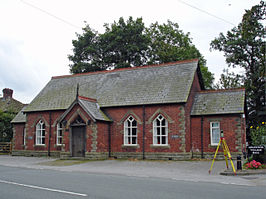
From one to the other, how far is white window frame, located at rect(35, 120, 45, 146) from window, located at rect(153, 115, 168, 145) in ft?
37.6

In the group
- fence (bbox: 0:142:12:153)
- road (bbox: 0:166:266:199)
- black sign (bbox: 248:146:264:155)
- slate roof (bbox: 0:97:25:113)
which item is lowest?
fence (bbox: 0:142:12:153)

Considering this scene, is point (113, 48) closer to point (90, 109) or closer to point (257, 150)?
point (90, 109)

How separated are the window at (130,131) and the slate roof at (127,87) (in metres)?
1.50

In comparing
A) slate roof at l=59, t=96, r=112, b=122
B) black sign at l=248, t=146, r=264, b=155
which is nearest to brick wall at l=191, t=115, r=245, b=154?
black sign at l=248, t=146, r=264, b=155

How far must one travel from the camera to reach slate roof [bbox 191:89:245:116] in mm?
22334

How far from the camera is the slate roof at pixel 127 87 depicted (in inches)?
936

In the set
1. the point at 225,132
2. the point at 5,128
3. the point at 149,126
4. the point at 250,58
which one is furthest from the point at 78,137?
the point at 250,58

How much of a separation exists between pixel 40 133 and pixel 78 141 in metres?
6.32

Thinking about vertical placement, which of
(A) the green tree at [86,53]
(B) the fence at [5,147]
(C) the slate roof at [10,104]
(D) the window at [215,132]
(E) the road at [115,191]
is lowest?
(B) the fence at [5,147]

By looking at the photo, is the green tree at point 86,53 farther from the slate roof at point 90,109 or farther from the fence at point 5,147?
the slate roof at point 90,109

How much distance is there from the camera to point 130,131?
24219mm

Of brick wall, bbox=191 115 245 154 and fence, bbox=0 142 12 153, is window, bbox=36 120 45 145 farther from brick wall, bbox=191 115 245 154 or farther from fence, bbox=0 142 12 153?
brick wall, bbox=191 115 245 154

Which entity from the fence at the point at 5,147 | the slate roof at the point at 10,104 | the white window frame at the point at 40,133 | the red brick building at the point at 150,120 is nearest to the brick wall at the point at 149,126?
the red brick building at the point at 150,120

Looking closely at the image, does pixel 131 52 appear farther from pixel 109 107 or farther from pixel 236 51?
pixel 109 107
